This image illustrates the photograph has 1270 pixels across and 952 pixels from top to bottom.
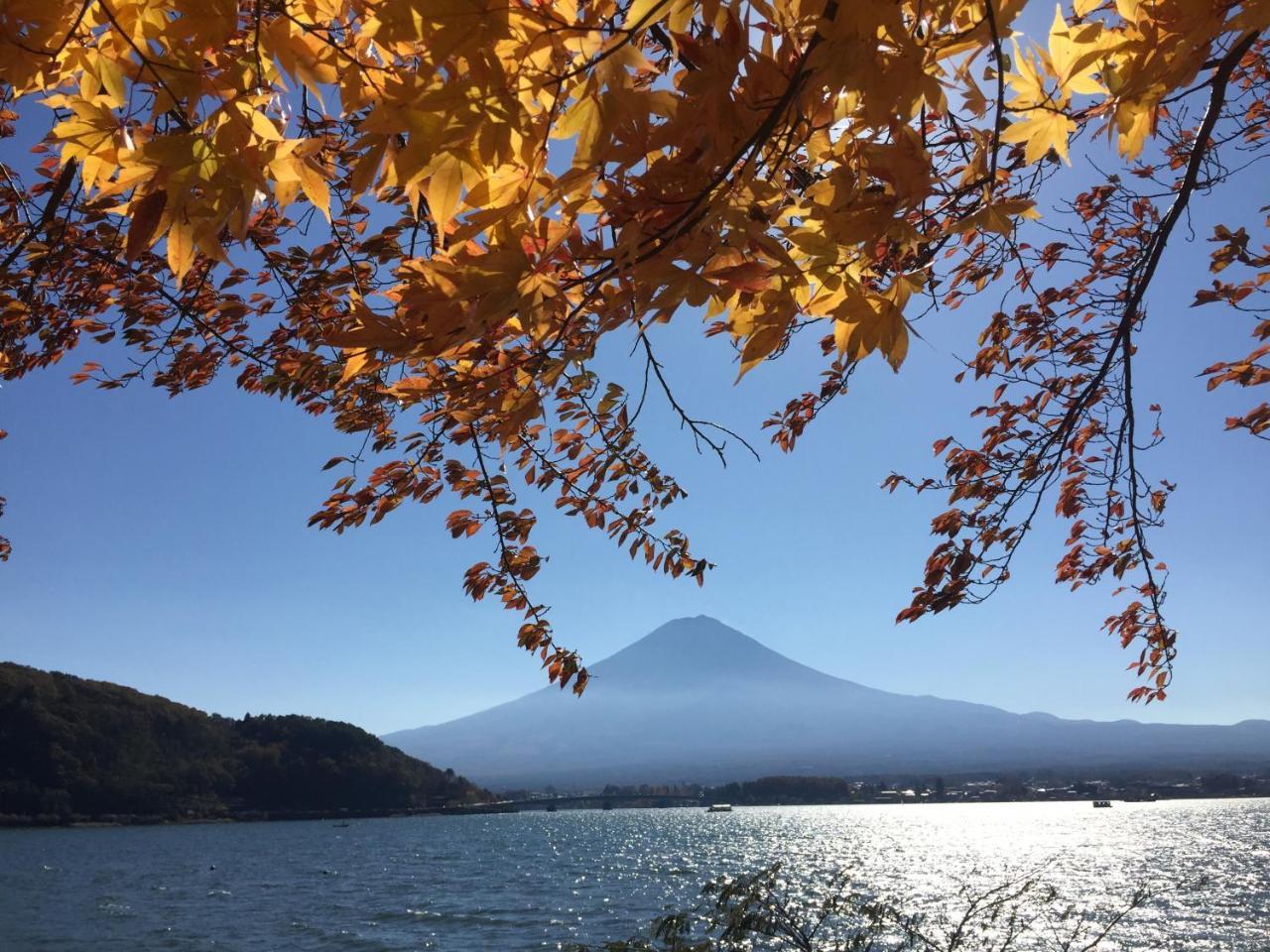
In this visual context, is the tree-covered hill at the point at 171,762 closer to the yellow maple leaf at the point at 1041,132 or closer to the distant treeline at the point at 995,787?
the distant treeline at the point at 995,787

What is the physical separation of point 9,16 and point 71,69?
0.11 m

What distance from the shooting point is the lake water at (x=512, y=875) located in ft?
98.8

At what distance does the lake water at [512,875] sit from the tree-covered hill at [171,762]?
9.87ft

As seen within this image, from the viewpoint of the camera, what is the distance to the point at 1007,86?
1.02m

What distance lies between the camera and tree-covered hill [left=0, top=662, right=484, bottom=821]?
2618 inches

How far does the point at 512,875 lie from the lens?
4916 cm

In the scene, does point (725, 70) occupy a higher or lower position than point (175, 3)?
lower

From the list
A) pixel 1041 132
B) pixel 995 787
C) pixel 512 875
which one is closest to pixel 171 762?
pixel 512 875

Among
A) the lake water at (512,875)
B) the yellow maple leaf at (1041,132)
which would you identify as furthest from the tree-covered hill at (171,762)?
the yellow maple leaf at (1041,132)

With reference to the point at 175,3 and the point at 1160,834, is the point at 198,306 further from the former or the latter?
the point at 1160,834

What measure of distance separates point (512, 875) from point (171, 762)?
4272 cm

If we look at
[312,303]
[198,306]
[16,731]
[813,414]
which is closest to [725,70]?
[312,303]

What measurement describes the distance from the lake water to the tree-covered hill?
301cm

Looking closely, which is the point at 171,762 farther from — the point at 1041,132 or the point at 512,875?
the point at 1041,132
